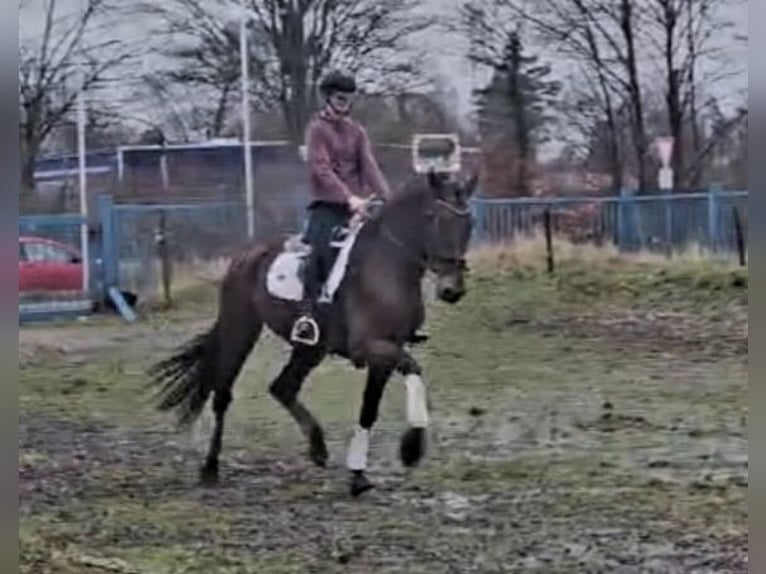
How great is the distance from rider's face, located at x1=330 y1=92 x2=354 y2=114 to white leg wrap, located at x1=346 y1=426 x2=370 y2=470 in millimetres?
648

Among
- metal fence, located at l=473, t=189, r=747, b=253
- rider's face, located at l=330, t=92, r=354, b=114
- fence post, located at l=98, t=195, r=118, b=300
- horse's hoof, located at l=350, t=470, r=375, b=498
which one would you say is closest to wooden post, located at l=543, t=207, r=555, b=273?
metal fence, located at l=473, t=189, r=747, b=253

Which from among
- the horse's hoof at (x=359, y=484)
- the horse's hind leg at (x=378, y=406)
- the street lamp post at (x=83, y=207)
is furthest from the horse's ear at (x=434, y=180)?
the street lamp post at (x=83, y=207)

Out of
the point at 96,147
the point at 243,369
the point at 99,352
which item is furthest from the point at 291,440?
the point at 96,147

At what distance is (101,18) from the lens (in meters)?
3.85

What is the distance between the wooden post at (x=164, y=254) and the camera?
393 cm

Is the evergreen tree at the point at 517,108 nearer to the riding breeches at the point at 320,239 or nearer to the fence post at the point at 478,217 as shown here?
the fence post at the point at 478,217

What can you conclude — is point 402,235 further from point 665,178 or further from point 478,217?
point 665,178

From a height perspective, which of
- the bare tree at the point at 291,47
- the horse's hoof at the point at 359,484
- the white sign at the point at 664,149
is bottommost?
the horse's hoof at the point at 359,484

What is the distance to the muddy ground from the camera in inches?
145

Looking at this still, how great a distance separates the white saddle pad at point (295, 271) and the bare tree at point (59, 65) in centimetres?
52

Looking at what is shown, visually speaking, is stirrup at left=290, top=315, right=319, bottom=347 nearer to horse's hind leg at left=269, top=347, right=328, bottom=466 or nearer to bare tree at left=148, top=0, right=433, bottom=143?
horse's hind leg at left=269, top=347, right=328, bottom=466

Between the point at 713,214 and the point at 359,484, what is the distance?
916mm

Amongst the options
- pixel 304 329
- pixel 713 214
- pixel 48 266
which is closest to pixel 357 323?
pixel 304 329

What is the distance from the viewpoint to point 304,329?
4.01 meters
